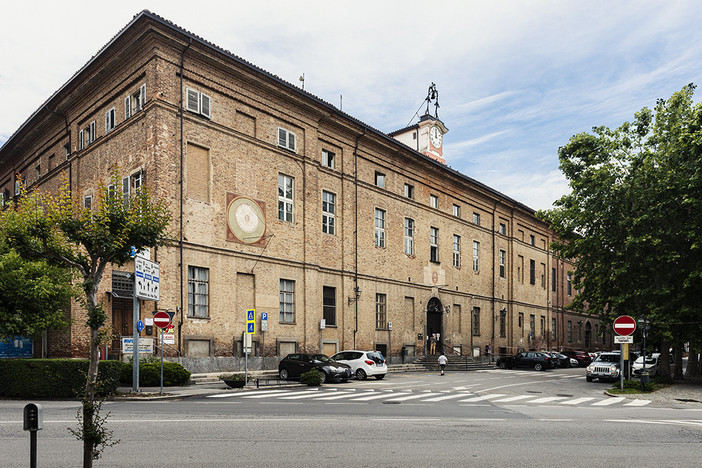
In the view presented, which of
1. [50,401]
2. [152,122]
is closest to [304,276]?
[152,122]

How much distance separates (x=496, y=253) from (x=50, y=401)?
4107 centimetres

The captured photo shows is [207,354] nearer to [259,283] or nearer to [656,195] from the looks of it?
[259,283]

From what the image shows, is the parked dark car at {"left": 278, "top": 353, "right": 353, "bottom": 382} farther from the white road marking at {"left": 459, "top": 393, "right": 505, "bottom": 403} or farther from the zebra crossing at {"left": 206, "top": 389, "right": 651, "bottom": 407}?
the white road marking at {"left": 459, "top": 393, "right": 505, "bottom": 403}

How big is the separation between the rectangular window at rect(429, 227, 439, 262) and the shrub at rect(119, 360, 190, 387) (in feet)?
81.5

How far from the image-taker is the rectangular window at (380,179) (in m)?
39.1

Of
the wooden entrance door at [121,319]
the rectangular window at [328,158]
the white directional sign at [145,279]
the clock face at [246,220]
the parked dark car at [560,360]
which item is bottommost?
the parked dark car at [560,360]

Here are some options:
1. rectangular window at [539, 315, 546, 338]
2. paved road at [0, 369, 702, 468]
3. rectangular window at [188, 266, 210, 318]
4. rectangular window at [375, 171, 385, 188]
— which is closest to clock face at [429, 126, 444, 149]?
rectangular window at [375, 171, 385, 188]

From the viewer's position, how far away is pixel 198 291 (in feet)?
87.4

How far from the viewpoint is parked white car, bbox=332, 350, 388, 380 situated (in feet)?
94.7

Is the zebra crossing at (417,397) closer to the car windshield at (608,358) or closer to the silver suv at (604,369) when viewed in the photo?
the silver suv at (604,369)

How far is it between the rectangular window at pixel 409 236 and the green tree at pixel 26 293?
919 inches

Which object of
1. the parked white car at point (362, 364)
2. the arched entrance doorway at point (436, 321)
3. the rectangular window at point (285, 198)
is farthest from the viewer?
the arched entrance doorway at point (436, 321)

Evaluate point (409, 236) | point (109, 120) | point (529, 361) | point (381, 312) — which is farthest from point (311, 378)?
point (529, 361)

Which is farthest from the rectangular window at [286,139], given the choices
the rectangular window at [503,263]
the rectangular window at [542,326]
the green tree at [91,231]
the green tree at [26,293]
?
the rectangular window at [542,326]
